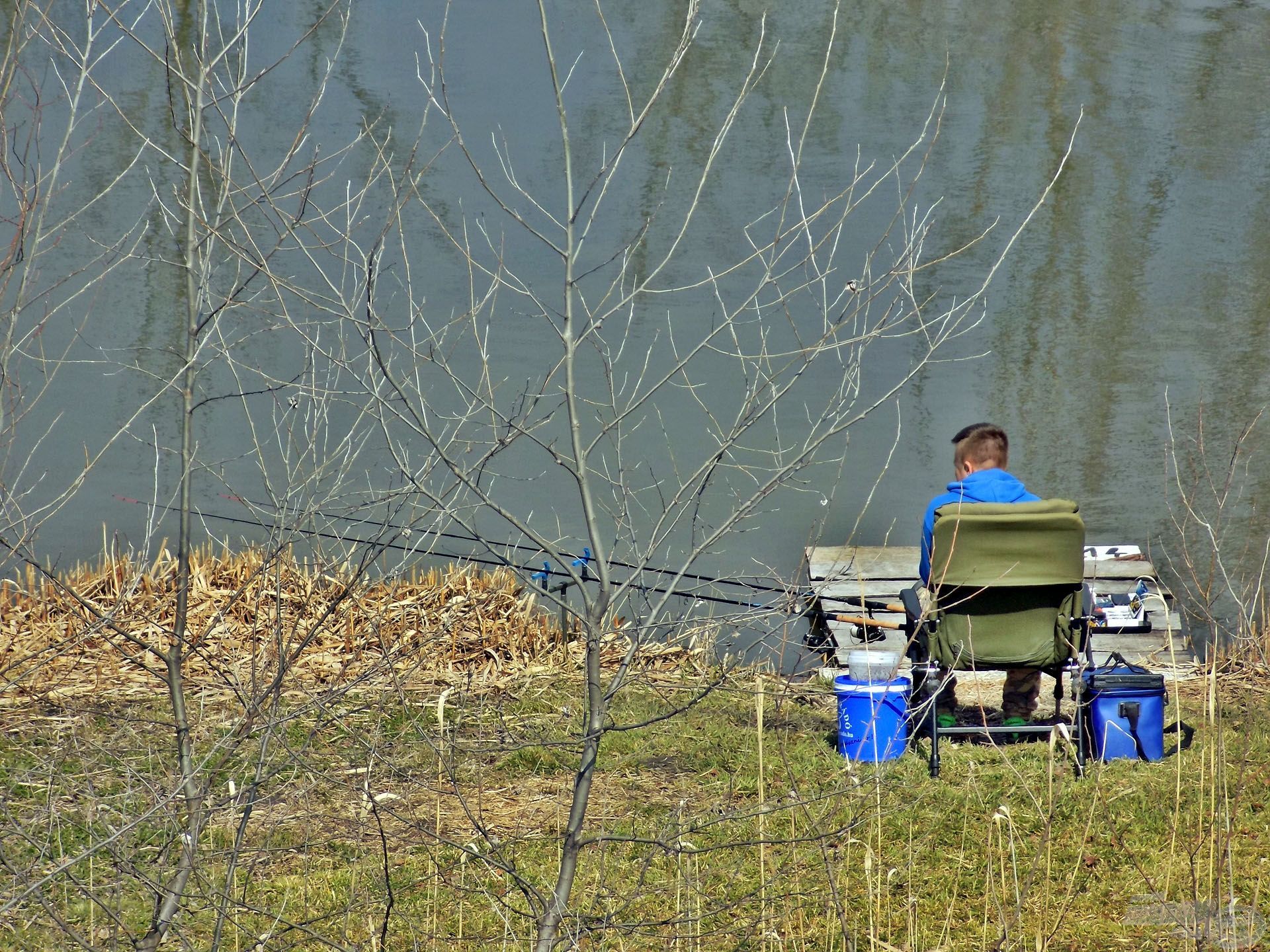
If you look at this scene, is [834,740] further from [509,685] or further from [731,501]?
[731,501]

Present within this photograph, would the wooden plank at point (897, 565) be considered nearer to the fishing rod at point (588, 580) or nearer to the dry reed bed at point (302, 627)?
the fishing rod at point (588, 580)

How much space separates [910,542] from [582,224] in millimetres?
2968

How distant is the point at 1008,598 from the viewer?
4.82 meters

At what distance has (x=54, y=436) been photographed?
314 inches

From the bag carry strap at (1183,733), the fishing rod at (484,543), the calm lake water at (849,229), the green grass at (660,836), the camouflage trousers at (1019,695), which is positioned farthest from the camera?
the calm lake water at (849,229)

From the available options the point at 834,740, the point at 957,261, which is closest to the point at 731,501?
the point at 957,261

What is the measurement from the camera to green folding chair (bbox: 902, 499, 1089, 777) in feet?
15.3

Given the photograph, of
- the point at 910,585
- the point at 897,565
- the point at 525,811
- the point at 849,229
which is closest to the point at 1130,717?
the point at 525,811

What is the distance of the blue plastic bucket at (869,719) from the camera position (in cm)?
476

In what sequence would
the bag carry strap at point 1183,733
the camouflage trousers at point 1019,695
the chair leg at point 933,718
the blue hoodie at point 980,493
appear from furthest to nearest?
the camouflage trousers at point 1019,695 → the bag carry strap at point 1183,733 → the blue hoodie at point 980,493 → the chair leg at point 933,718

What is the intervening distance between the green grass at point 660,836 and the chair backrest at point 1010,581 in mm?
427

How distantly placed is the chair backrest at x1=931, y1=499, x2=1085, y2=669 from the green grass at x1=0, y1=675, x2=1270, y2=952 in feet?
1.40

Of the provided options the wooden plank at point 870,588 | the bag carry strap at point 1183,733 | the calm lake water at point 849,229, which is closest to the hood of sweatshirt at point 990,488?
the bag carry strap at point 1183,733

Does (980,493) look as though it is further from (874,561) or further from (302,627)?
(302,627)
